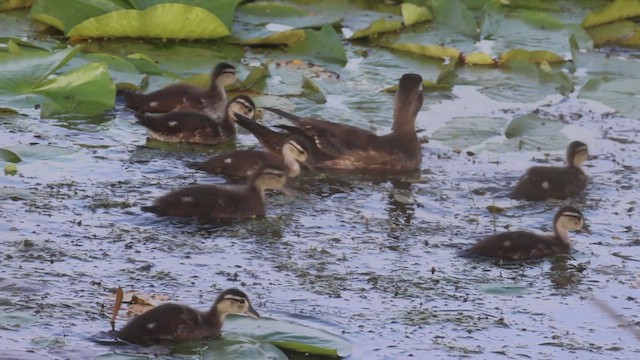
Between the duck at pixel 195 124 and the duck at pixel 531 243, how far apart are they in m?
2.66

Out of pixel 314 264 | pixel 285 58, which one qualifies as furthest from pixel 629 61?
pixel 314 264

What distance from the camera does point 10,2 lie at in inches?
492

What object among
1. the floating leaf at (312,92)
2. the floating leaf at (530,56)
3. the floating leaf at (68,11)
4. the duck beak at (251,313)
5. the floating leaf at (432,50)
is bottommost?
the duck beak at (251,313)

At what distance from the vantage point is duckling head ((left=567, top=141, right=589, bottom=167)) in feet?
30.9

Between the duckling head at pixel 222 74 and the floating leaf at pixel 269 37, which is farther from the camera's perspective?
the floating leaf at pixel 269 37

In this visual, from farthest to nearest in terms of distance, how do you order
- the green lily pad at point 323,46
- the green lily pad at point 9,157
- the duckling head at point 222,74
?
1. the green lily pad at point 323,46
2. the duckling head at point 222,74
3. the green lily pad at point 9,157

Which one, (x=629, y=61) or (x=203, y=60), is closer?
(x=203, y=60)

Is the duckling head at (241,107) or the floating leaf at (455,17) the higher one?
the floating leaf at (455,17)

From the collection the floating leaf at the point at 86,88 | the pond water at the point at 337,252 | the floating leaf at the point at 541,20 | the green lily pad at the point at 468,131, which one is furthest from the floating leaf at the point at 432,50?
the floating leaf at the point at 86,88

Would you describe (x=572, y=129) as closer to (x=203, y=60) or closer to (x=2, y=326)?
(x=203, y=60)

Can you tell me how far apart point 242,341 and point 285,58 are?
6023 mm

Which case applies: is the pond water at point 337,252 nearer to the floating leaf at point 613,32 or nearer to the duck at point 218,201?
the duck at point 218,201

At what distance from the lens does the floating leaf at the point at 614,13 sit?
13.5m

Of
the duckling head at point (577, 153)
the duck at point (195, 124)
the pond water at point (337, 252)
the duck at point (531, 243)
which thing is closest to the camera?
the pond water at point (337, 252)
